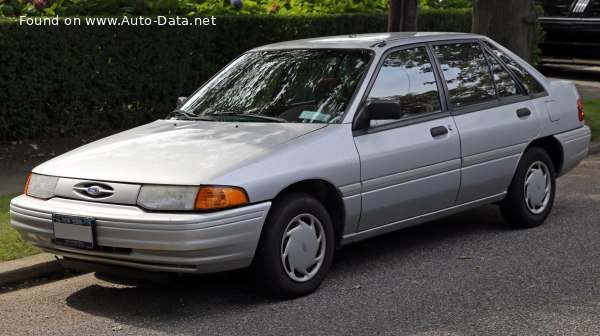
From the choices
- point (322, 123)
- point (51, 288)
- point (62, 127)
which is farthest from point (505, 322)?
point (62, 127)

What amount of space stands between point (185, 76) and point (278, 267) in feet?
22.8

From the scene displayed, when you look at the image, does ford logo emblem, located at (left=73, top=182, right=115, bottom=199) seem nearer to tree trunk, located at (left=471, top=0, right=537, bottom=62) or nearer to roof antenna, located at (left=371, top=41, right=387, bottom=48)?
roof antenna, located at (left=371, top=41, right=387, bottom=48)

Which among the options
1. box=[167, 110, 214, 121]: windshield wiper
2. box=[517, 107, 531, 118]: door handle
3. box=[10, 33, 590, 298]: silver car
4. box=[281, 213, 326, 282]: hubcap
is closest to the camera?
box=[10, 33, 590, 298]: silver car

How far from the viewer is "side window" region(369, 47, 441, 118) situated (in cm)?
729

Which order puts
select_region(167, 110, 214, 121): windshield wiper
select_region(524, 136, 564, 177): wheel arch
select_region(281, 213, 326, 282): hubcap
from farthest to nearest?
1. select_region(524, 136, 564, 177): wheel arch
2. select_region(167, 110, 214, 121): windshield wiper
3. select_region(281, 213, 326, 282): hubcap

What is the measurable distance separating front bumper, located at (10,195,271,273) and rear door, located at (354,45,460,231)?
1018 mm

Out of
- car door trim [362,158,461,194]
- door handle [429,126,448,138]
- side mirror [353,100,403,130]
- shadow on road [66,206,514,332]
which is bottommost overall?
shadow on road [66,206,514,332]

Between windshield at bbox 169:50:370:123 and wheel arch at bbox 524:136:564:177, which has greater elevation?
windshield at bbox 169:50:370:123

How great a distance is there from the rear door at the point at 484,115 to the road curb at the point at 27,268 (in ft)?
9.55

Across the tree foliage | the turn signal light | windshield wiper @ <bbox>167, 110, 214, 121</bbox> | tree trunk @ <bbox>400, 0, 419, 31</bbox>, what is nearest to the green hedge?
the tree foliage

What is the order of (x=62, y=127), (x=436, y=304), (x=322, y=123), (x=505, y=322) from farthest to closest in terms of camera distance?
(x=62, y=127), (x=322, y=123), (x=436, y=304), (x=505, y=322)

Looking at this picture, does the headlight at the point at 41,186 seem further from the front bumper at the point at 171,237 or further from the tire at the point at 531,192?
the tire at the point at 531,192

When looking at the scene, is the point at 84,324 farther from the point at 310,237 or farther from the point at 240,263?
the point at 310,237

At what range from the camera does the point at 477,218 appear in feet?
29.5
